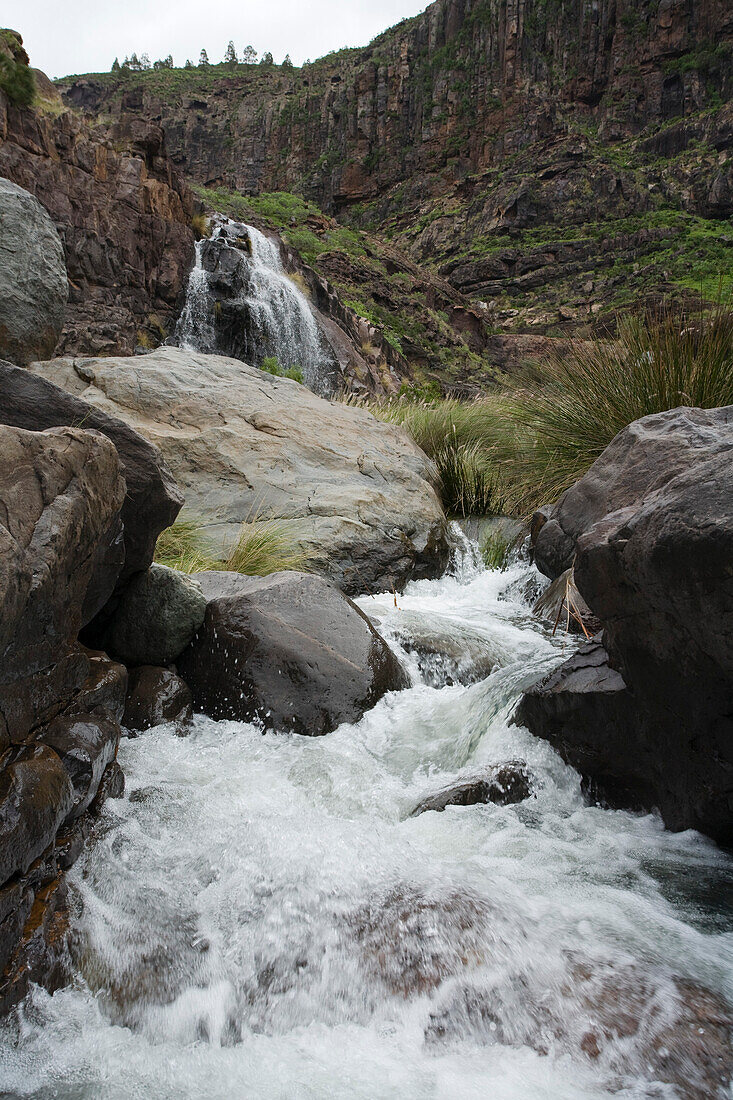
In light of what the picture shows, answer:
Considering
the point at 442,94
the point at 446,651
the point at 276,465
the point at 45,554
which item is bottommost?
the point at 446,651

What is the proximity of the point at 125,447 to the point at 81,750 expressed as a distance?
1.23 m

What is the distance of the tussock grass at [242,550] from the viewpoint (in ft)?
15.0

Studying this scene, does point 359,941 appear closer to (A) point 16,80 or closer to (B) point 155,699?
(B) point 155,699

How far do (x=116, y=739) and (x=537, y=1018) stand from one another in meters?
1.53

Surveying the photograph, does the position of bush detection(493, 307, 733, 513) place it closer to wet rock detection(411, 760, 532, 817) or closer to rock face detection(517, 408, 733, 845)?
rock face detection(517, 408, 733, 845)

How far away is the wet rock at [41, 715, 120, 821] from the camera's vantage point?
6.58ft

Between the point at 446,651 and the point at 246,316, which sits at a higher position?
the point at 246,316

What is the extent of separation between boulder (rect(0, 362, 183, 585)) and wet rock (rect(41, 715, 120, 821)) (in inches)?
29.0

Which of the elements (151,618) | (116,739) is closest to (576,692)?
(116,739)

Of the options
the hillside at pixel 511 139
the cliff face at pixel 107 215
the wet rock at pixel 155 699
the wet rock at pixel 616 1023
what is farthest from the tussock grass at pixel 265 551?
the hillside at pixel 511 139

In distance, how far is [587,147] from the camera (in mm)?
39312

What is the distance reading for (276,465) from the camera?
5.85m

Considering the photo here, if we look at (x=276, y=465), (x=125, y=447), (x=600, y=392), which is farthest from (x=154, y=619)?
(x=600, y=392)

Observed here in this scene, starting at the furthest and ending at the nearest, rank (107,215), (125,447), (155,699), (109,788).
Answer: (107,215)
(155,699)
(125,447)
(109,788)
